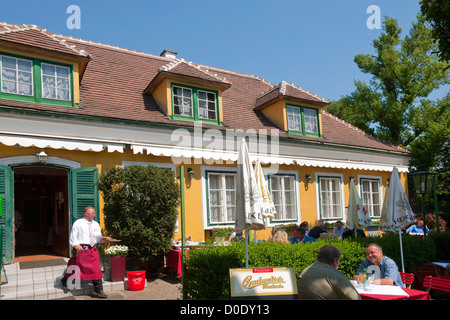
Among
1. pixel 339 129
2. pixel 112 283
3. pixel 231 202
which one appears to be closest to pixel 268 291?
pixel 112 283

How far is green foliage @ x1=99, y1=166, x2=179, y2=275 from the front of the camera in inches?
348

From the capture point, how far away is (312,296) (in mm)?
4094

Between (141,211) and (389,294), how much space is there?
234 inches

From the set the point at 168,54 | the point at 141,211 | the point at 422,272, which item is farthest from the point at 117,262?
the point at 168,54

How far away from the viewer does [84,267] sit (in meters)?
7.45

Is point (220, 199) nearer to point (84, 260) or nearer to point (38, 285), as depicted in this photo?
point (84, 260)

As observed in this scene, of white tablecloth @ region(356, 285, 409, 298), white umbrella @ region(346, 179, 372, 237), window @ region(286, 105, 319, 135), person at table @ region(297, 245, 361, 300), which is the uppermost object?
window @ region(286, 105, 319, 135)

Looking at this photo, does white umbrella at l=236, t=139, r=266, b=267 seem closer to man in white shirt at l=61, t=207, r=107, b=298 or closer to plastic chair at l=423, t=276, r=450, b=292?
plastic chair at l=423, t=276, r=450, b=292

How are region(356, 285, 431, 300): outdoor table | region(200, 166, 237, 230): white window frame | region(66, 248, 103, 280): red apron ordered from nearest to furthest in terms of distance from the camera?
region(356, 285, 431, 300): outdoor table < region(66, 248, 103, 280): red apron < region(200, 166, 237, 230): white window frame

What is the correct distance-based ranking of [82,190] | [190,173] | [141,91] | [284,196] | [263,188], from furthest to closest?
1. [284,196]
2. [141,91]
3. [190,173]
4. [82,190]
5. [263,188]

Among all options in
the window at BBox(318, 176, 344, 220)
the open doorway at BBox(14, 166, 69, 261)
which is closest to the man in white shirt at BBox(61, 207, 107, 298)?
the open doorway at BBox(14, 166, 69, 261)

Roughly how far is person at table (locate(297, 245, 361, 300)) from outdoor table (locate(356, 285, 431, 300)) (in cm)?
Result: 106

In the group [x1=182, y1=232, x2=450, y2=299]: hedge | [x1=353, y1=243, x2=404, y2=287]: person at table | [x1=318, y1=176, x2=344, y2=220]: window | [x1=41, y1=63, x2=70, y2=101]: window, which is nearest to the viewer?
[x1=353, y1=243, x2=404, y2=287]: person at table
